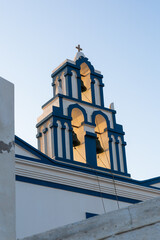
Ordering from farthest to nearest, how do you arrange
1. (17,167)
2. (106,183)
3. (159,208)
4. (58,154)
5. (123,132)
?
(123,132) → (58,154) → (106,183) → (17,167) → (159,208)

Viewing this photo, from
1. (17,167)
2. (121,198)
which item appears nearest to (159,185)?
(121,198)

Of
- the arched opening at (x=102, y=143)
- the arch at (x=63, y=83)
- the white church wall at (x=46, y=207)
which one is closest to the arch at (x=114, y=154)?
the arched opening at (x=102, y=143)

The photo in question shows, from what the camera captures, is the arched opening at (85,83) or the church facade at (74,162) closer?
the church facade at (74,162)

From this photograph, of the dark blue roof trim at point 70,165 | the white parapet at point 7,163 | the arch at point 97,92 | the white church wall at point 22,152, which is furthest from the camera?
the arch at point 97,92

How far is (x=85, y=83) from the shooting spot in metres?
16.9

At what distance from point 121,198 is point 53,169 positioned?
2306mm

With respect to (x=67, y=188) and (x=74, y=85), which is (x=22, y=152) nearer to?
(x=67, y=188)

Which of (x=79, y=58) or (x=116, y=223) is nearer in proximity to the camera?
(x=116, y=223)

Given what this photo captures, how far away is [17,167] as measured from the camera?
11.6 metres

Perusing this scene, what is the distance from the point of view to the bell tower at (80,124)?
14617mm

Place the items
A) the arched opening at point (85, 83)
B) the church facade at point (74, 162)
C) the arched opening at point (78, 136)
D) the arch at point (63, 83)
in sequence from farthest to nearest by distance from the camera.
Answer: the arched opening at point (85, 83)
the arch at point (63, 83)
the arched opening at point (78, 136)
the church facade at point (74, 162)

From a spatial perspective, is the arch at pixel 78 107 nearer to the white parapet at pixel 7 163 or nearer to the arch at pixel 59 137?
the arch at pixel 59 137

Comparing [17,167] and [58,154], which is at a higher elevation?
[58,154]

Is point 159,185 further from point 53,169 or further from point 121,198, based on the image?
point 53,169
